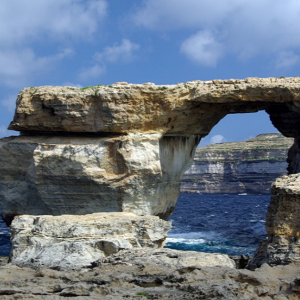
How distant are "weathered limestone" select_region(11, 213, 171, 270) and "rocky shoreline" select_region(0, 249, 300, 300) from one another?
3.06 meters

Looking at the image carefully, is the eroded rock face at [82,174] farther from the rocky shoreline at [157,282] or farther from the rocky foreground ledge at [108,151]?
the rocky shoreline at [157,282]

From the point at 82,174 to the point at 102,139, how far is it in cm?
168

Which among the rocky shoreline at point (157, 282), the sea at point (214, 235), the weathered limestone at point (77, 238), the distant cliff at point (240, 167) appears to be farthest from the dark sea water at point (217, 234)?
the distant cliff at point (240, 167)

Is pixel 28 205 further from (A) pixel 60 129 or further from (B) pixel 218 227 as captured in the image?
(B) pixel 218 227

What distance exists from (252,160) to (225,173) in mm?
5832

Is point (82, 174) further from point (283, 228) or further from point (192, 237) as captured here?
point (283, 228)

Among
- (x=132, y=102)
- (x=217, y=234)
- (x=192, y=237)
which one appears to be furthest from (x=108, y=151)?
(x=217, y=234)

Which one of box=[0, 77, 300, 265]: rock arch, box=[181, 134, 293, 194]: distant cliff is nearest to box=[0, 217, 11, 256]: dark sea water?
box=[0, 77, 300, 265]: rock arch

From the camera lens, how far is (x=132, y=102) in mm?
20750

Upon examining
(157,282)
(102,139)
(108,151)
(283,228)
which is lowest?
(157,282)

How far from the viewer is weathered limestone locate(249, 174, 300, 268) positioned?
44.2 feet

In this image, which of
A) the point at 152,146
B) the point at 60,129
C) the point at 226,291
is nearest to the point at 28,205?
the point at 60,129

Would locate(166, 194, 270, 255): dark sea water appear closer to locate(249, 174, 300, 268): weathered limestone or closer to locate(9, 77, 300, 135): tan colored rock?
locate(9, 77, 300, 135): tan colored rock

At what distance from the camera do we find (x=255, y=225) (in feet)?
109
